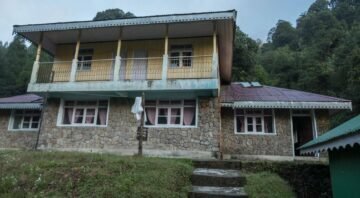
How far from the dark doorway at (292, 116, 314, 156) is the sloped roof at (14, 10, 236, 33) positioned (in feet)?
20.2

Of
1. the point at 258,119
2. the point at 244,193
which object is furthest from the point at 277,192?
the point at 258,119

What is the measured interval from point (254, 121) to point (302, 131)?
2.96 meters

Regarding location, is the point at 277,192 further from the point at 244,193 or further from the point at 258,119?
the point at 258,119

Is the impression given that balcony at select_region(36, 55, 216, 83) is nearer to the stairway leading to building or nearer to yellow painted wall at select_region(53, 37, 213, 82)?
yellow painted wall at select_region(53, 37, 213, 82)

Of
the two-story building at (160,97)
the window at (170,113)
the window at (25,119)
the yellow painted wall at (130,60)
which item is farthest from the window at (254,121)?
the window at (25,119)

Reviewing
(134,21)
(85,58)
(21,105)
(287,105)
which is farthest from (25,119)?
(287,105)

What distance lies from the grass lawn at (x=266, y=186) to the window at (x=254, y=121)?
439cm

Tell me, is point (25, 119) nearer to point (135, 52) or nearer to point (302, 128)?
point (135, 52)

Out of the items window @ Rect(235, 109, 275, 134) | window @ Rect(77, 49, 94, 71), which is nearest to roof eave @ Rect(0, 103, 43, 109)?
window @ Rect(77, 49, 94, 71)

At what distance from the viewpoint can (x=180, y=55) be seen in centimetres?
1234

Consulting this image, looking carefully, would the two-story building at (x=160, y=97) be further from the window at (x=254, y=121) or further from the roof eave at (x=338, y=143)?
the roof eave at (x=338, y=143)

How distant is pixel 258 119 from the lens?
12.4 meters

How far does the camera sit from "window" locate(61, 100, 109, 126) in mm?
12080

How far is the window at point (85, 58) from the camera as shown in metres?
13.0
